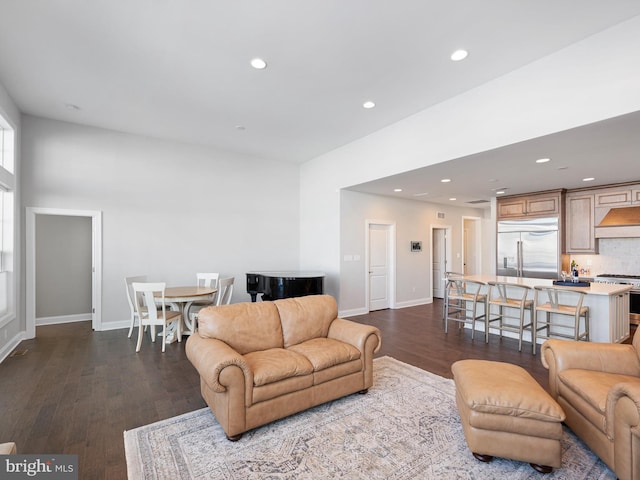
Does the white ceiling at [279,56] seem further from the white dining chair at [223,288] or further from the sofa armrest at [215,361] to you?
the sofa armrest at [215,361]

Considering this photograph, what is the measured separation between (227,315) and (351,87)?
3.03 metres

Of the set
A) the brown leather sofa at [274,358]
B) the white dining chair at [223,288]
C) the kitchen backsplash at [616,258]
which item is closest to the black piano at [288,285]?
the white dining chair at [223,288]

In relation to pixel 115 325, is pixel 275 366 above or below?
above

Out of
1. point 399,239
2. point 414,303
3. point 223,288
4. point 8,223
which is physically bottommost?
point 414,303

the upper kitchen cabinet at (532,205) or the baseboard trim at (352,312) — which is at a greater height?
the upper kitchen cabinet at (532,205)

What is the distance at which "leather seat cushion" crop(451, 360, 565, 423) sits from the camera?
190 centimetres

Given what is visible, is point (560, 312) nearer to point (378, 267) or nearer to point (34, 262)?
point (378, 267)

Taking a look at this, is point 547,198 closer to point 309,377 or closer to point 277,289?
point 277,289

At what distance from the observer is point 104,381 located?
3311 millimetres

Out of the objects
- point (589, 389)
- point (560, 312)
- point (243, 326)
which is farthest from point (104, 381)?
point (560, 312)

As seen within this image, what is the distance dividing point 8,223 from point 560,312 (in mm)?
7586

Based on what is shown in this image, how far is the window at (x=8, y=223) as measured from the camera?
14.0 feet

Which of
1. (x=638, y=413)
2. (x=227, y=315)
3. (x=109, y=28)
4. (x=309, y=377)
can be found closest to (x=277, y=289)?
(x=227, y=315)

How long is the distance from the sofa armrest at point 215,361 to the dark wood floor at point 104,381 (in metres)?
0.66
